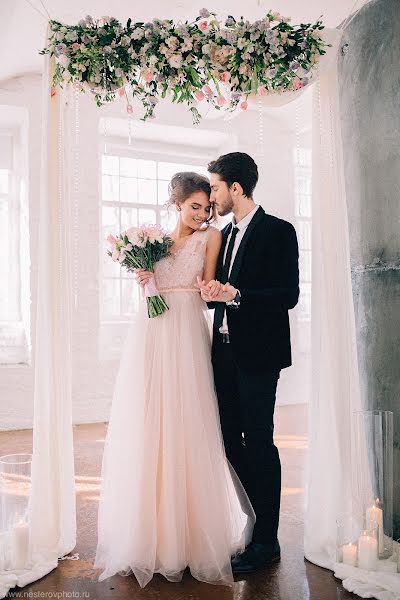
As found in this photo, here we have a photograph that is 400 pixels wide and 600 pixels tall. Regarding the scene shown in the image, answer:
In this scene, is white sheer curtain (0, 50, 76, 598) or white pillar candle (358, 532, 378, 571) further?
white sheer curtain (0, 50, 76, 598)

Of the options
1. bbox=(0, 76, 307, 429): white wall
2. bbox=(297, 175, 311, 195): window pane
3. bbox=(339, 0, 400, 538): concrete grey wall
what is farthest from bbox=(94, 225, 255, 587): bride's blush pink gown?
bbox=(297, 175, 311, 195): window pane

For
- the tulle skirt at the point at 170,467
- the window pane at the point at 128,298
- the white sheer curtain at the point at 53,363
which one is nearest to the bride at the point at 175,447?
the tulle skirt at the point at 170,467

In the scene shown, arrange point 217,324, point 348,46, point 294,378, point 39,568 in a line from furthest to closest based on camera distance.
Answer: point 294,378
point 348,46
point 217,324
point 39,568

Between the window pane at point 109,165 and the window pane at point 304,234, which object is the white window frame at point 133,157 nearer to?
the window pane at point 109,165

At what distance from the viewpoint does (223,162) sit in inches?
113

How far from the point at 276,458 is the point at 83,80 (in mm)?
1970

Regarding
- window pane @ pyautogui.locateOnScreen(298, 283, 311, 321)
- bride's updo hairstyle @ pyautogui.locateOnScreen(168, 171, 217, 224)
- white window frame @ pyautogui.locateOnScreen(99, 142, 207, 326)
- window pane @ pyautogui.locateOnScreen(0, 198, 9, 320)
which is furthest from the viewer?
window pane @ pyautogui.locateOnScreen(298, 283, 311, 321)

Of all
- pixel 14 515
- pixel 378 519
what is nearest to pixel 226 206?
pixel 378 519

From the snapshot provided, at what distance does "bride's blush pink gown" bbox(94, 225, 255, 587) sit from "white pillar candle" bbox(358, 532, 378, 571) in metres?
0.51

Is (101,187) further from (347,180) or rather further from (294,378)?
(347,180)

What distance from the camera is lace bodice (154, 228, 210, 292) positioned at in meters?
2.86

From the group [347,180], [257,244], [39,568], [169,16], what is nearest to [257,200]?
[169,16]

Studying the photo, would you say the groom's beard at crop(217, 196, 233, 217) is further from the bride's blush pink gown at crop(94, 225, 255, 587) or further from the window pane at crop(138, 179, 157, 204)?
the window pane at crop(138, 179, 157, 204)

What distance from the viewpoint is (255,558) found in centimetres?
270
